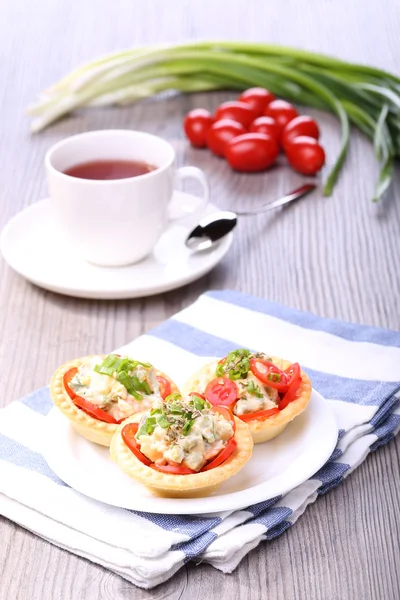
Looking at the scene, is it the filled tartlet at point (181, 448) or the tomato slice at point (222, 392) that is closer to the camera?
the filled tartlet at point (181, 448)

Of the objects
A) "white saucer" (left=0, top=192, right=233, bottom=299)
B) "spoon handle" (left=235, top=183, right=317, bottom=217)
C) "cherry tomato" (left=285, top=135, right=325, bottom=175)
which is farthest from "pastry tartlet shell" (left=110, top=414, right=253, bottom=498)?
"cherry tomato" (left=285, top=135, right=325, bottom=175)

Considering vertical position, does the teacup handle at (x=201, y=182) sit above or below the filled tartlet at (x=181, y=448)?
below

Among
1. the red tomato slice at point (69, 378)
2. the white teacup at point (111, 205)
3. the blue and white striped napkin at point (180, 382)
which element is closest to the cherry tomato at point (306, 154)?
the white teacup at point (111, 205)

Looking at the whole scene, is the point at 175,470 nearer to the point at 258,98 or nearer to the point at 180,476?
the point at 180,476

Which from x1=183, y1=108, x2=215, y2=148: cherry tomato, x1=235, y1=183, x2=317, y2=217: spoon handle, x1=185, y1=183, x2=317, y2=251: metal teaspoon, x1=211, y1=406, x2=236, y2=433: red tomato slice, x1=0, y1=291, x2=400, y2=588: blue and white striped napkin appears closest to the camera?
x1=0, y1=291, x2=400, y2=588: blue and white striped napkin

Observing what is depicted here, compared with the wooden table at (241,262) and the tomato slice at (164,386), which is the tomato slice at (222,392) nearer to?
the tomato slice at (164,386)

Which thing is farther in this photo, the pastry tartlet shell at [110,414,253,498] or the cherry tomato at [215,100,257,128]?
the cherry tomato at [215,100,257,128]

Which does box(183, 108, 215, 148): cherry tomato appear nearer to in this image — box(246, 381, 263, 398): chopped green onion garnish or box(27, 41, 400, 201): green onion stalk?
box(27, 41, 400, 201): green onion stalk

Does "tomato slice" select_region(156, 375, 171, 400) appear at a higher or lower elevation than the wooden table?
higher

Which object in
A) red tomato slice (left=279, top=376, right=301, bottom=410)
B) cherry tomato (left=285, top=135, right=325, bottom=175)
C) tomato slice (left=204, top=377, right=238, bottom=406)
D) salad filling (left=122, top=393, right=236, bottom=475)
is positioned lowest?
cherry tomato (left=285, top=135, right=325, bottom=175)
